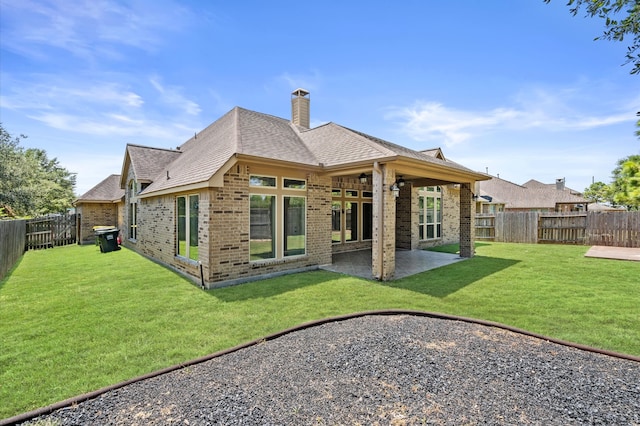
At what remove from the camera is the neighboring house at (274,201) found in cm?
754

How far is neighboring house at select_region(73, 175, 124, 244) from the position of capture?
1817cm

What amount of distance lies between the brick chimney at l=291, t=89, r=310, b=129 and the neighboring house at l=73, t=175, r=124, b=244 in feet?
39.4

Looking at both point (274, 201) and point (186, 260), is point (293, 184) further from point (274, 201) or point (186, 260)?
point (186, 260)

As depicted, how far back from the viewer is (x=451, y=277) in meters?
8.26

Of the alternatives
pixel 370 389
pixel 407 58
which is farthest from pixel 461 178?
pixel 370 389

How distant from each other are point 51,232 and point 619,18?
2379 centimetres

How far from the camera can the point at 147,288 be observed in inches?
291

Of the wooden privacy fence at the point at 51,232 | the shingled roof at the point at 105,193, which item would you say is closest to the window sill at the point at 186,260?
the shingled roof at the point at 105,193

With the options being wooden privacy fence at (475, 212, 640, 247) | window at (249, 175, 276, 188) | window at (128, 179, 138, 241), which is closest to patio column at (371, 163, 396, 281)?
window at (249, 175, 276, 188)

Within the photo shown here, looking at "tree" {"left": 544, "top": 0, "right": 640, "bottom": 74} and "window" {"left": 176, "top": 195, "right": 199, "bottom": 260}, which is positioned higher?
"tree" {"left": 544, "top": 0, "right": 640, "bottom": 74}

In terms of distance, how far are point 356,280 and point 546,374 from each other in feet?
16.1

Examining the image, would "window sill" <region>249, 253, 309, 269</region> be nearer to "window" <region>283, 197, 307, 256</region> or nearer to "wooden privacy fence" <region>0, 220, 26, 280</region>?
"window" <region>283, 197, 307, 256</region>

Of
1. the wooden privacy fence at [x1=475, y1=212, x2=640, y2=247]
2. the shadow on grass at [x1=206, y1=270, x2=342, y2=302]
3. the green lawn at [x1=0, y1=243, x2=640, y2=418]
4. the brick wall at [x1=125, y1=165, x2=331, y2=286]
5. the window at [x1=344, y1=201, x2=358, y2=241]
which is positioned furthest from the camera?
the wooden privacy fence at [x1=475, y1=212, x2=640, y2=247]

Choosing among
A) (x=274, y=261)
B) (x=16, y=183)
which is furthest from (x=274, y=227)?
(x=16, y=183)
